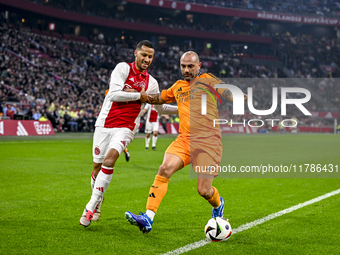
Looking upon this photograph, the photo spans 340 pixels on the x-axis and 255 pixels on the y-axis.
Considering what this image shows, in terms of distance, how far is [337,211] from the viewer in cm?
623

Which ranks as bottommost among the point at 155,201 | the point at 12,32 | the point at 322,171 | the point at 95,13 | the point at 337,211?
the point at 322,171

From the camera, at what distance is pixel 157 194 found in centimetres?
462

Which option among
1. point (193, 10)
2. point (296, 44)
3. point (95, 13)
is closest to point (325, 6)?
point (296, 44)

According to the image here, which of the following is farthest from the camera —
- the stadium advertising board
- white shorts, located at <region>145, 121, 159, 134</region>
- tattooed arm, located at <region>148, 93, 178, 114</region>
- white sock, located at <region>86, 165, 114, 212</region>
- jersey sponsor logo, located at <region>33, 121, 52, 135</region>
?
jersey sponsor logo, located at <region>33, 121, 52, 135</region>

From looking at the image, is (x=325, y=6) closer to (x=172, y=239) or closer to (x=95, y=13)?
(x=95, y=13)

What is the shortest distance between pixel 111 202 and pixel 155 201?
2271 millimetres

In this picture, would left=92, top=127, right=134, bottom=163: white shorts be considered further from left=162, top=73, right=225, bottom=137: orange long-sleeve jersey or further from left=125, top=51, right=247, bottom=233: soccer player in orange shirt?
left=162, top=73, right=225, bottom=137: orange long-sleeve jersey

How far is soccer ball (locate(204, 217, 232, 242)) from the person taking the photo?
440cm

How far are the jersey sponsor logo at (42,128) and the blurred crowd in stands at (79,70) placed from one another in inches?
51.0

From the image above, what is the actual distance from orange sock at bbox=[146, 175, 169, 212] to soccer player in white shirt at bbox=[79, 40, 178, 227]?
0.85m

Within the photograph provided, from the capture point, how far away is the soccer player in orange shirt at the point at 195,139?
470cm

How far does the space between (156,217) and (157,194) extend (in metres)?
1.16

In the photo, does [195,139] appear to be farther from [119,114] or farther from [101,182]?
[101,182]

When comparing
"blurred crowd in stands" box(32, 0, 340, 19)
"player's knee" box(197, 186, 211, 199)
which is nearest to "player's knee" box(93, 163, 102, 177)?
"player's knee" box(197, 186, 211, 199)
